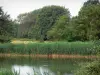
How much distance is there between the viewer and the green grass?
108ft

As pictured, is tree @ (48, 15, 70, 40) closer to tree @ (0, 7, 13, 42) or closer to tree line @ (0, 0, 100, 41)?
tree line @ (0, 0, 100, 41)

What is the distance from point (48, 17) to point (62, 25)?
13509mm

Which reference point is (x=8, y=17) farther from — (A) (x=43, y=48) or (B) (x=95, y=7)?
(B) (x=95, y=7)

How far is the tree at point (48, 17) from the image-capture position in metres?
62.0

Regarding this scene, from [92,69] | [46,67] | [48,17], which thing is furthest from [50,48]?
[48,17]

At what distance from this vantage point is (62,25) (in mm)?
50500

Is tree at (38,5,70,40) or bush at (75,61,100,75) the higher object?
tree at (38,5,70,40)

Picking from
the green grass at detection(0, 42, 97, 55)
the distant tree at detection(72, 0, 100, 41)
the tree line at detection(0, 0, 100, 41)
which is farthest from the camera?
the distant tree at detection(72, 0, 100, 41)

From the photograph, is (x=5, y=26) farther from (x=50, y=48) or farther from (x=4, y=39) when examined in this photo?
(x=50, y=48)

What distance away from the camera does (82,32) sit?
41.1 m

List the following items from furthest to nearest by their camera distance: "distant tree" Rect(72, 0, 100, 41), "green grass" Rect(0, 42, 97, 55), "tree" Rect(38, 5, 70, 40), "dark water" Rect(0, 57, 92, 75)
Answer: "tree" Rect(38, 5, 70, 40) → "distant tree" Rect(72, 0, 100, 41) → "green grass" Rect(0, 42, 97, 55) → "dark water" Rect(0, 57, 92, 75)

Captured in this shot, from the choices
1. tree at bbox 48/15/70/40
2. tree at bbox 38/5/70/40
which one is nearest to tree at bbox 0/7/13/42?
tree at bbox 48/15/70/40

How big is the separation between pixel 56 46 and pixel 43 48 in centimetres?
134

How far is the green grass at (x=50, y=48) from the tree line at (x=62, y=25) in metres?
1.72
